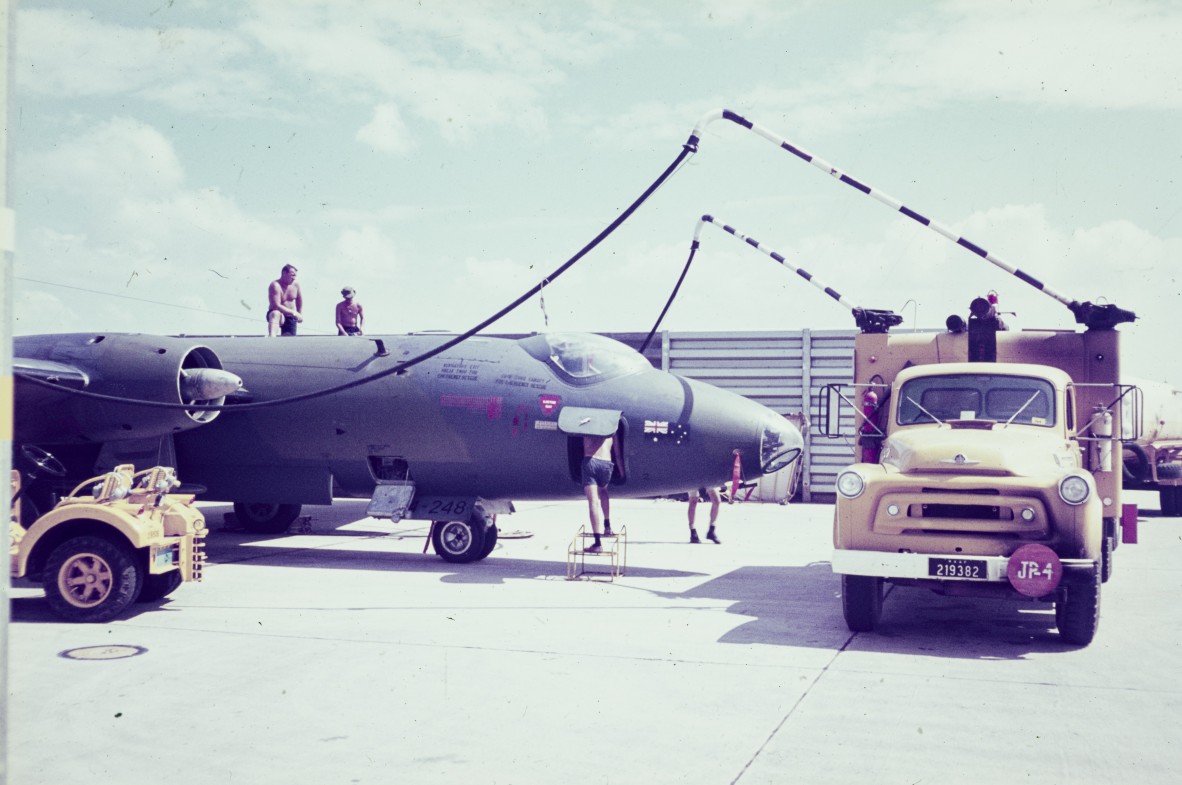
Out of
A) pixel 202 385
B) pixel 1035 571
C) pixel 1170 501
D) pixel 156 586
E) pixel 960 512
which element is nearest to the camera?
pixel 1035 571

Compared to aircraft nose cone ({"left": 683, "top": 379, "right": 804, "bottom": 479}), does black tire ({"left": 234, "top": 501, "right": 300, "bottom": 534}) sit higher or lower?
lower

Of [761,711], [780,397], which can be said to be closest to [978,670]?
[761,711]

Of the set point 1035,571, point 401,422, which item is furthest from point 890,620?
point 401,422

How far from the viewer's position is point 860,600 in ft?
27.2

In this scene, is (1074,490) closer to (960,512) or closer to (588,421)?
(960,512)

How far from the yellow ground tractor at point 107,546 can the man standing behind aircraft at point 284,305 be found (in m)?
5.86

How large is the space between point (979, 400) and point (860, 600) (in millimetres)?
2455

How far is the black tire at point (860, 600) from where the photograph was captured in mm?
8273

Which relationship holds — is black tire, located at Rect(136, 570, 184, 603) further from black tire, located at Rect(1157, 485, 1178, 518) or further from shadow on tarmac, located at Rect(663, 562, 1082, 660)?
black tire, located at Rect(1157, 485, 1178, 518)

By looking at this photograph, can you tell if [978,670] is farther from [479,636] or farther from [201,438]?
[201,438]

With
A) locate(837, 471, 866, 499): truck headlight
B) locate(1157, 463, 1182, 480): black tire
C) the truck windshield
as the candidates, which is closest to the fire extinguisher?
the truck windshield

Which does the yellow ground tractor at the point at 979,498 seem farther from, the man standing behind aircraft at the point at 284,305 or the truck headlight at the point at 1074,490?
the man standing behind aircraft at the point at 284,305

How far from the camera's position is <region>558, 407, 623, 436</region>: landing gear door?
11.8m

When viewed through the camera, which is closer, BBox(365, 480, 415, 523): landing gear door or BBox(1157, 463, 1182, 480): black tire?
BBox(365, 480, 415, 523): landing gear door
